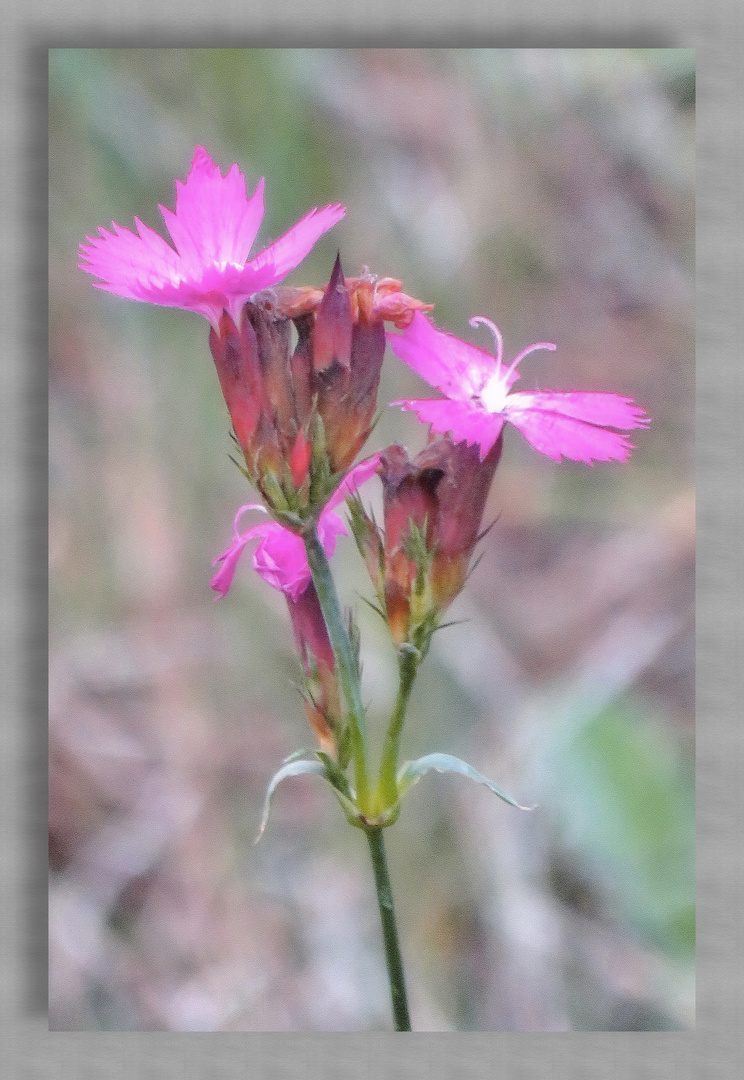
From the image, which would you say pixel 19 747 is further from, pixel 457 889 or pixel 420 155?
pixel 420 155

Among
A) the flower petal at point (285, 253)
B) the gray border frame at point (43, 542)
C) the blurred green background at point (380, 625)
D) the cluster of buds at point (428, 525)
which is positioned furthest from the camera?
the blurred green background at point (380, 625)

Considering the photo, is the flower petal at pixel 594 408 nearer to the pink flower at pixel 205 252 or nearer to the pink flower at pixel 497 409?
the pink flower at pixel 497 409

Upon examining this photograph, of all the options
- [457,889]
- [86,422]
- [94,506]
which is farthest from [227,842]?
[86,422]

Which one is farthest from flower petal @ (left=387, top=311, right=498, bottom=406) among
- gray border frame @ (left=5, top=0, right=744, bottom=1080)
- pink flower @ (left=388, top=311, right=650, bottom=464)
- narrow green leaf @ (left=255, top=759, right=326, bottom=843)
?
gray border frame @ (left=5, top=0, right=744, bottom=1080)

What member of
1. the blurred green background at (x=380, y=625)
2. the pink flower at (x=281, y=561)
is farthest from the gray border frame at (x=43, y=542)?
the pink flower at (x=281, y=561)

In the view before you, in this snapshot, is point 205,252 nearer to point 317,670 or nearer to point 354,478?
point 354,478
